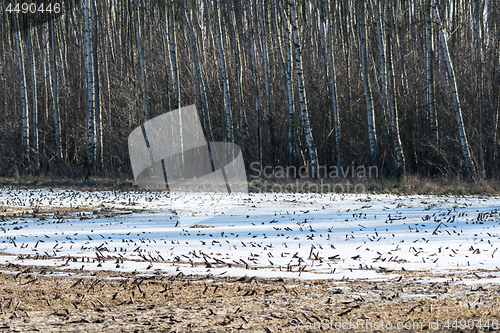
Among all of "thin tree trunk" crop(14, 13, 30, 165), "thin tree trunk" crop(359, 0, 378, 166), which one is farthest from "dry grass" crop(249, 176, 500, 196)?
"thin tree trunk" crop(14, 13, 30, 165)

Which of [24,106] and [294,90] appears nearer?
[24,106]

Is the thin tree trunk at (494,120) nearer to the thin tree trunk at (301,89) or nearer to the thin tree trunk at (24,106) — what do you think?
the thin tree trunk at (301,89)

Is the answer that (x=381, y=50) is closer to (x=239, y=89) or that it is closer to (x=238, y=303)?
(x=239, y=89)

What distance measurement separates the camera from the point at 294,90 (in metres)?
23.4

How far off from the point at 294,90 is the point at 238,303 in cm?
1966

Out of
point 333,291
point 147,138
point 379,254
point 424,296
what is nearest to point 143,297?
point 333,291

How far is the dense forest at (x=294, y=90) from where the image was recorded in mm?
18234

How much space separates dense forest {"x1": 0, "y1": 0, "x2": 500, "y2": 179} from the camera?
59.8 feet

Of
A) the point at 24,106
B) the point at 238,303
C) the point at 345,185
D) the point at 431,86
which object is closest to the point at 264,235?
the point at 238,303

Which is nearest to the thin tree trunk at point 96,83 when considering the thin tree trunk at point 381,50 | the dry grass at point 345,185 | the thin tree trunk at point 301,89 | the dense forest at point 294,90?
the dense forest at point 294,90

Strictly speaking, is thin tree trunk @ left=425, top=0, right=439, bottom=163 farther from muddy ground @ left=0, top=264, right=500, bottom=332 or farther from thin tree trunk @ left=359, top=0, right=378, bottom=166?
muddy ground @ left=0, top=264, right=500, bottom=332

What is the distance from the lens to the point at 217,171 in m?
21.2

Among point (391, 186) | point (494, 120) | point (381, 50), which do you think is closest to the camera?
point (391, 186)

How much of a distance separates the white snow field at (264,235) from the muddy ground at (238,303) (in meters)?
0.41
